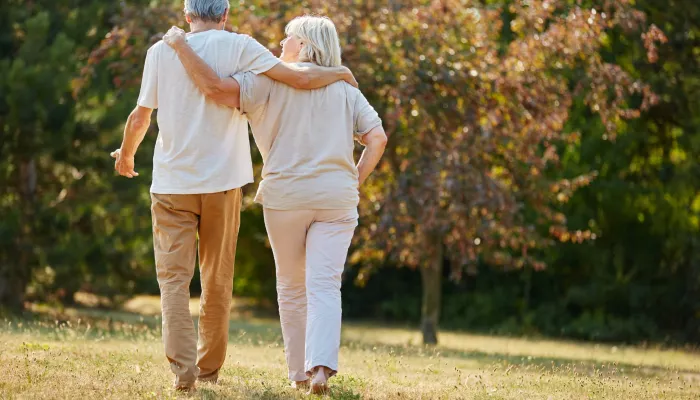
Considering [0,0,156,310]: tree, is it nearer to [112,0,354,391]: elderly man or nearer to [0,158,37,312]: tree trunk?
[0,158,37,312]: tree trunk

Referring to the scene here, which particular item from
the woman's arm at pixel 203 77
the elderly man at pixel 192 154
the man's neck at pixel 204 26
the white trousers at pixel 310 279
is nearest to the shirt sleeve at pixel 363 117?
the elderly man at pixel 192 154

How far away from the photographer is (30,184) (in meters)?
11.9

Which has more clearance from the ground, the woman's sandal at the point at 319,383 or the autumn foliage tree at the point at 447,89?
the autumn foliage tree at the point at 447,89

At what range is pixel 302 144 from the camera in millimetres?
4770

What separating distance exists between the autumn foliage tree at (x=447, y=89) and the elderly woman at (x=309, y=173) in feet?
17.6

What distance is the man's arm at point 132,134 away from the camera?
192 inches

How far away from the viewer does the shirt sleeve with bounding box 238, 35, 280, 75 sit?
4730mm

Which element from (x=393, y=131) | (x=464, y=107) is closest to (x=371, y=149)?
(x=393, y=131)

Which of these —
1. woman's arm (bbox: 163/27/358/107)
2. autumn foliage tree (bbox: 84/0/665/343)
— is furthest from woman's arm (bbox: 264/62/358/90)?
autumn foliage tree (bbox: 84/0/665/343)

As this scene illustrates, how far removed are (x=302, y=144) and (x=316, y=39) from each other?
0.50m

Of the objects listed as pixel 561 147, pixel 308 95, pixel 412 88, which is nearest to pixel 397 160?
pixel 412 88

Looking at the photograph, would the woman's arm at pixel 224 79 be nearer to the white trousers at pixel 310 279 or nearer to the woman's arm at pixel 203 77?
the woman's arm at pixel 203 77

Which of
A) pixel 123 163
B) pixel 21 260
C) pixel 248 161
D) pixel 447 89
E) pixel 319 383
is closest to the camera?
pixel 319 383

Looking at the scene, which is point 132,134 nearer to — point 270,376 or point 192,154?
point 192,154
